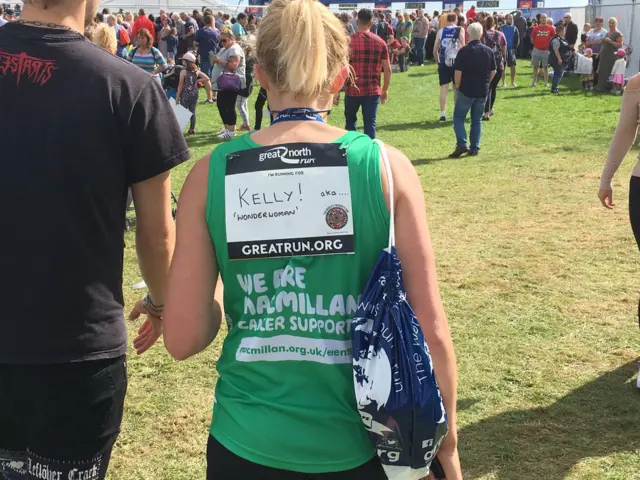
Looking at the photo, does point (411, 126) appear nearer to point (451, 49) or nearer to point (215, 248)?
point (451, 49)

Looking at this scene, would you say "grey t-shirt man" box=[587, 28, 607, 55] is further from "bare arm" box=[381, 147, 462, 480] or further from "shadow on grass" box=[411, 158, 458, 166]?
"bare arm" box=[381, 147, 462, 480]

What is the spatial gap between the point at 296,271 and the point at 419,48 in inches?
1026

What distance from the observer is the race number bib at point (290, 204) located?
5.09 ft

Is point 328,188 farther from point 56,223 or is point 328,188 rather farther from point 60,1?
point 60,1

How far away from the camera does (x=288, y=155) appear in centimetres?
159

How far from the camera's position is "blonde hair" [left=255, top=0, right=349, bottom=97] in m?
1.58

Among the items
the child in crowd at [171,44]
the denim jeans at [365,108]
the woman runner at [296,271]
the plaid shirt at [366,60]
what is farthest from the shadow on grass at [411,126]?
the woman runner at [296,271]

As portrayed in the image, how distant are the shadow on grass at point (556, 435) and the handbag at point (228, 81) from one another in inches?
337

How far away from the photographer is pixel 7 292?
173 centimetres

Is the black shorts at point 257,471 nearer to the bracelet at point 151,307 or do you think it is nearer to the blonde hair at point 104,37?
the bracelet at point 151,307

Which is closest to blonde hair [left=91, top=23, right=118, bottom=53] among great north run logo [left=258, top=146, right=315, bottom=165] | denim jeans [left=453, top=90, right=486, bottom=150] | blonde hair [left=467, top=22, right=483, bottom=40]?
great north run logo [left=258, top=146, right=315, bottom=165]

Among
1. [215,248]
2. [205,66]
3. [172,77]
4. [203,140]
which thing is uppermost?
[215,248]

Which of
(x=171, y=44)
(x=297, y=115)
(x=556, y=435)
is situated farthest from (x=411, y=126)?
(x=297, y=115)

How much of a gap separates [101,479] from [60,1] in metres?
1.24
